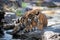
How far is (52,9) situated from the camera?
6.95 meters

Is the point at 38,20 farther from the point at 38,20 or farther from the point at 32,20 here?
the point at 32,20

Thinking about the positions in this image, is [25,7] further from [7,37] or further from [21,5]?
[7,37]

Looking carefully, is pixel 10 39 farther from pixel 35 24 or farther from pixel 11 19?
pixel 11 19

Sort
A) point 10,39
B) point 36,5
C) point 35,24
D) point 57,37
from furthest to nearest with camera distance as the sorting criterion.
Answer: point 36,5 → point 35,24 → point 10,39 → point 57,37

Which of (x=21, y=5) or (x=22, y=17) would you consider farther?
(x=21, y=5)

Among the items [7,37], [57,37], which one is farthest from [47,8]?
[57,37]

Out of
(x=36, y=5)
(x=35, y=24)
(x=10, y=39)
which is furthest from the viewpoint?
(x=36, y=5)

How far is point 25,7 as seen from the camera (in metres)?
7.01

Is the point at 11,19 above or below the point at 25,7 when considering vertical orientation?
below

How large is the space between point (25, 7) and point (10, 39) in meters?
1.58

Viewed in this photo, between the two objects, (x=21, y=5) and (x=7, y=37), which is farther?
(x=21, y=5)

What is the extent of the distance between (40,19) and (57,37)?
2.67m

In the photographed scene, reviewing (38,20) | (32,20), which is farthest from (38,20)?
(32,20)

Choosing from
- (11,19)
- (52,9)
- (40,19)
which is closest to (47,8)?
(52,9)
